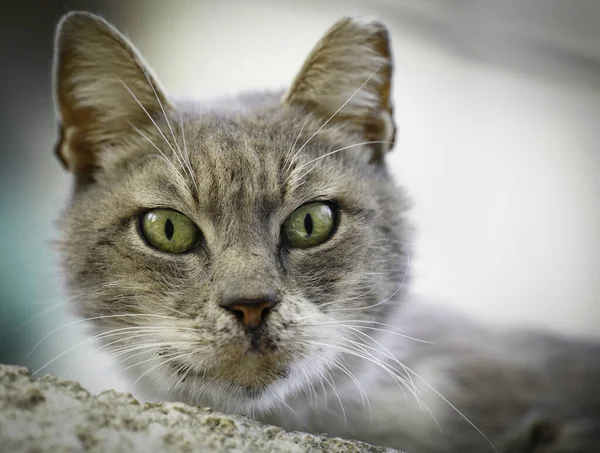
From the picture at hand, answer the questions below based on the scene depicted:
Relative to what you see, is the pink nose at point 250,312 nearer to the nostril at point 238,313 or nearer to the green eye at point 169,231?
the nostril at point 238,313

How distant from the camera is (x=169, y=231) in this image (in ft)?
3.71

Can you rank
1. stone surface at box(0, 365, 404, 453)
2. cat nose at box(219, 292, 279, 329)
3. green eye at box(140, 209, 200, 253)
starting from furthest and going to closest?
green eye at box(140, 209, 200, 253), cat nose at box(219, 292, 279, 329), stone surface at box(0, 365, 404, 453)

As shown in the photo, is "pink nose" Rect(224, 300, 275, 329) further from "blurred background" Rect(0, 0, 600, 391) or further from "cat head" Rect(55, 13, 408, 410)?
"blurred background" Rect(0, 0, 600, 391)

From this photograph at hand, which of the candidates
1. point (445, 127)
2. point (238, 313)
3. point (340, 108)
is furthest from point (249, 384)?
point (445, 127)

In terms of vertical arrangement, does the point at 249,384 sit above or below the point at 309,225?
below

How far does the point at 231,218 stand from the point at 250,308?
0.21 meters

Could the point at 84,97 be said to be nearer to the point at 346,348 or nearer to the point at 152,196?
the point at 152,196

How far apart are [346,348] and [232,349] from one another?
28 centimetres

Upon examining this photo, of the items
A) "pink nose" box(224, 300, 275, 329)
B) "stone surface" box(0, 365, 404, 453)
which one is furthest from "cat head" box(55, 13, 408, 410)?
"stone surface" box(0, 365, 404, 453)

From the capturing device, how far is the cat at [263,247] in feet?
3.37

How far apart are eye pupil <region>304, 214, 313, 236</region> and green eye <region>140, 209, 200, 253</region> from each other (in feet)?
0.68

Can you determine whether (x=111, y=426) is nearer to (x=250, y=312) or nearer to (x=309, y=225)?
(x=250, y=312)

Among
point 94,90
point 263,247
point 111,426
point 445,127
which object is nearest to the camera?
point 111,426

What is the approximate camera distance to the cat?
103 cm
